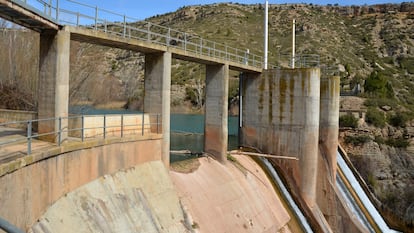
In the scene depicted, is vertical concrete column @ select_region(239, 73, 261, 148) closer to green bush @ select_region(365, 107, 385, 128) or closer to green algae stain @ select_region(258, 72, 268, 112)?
green algae stain @ select_region(258, 72, 268, 112)

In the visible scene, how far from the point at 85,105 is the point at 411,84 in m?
42.4

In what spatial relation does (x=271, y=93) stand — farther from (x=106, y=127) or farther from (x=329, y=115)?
(x=106, y=127)

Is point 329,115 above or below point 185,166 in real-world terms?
above

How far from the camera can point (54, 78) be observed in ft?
33.5

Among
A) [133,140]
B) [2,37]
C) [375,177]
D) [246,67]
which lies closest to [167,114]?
[133,140]

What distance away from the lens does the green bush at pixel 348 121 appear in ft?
105

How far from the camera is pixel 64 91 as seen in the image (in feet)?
33.9

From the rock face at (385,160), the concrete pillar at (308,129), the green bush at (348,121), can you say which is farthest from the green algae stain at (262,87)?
the green bush at (348,121)

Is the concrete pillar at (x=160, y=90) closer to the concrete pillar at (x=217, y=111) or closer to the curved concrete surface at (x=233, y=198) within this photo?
the curved concrete surface at (x=233, y=198)

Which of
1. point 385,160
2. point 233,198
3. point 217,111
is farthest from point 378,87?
point 233,198

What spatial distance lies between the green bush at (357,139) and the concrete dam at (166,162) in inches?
219

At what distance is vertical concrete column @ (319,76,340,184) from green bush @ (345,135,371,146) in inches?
348

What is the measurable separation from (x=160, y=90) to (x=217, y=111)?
4.77 metres

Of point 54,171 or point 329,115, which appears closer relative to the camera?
point 54,171
